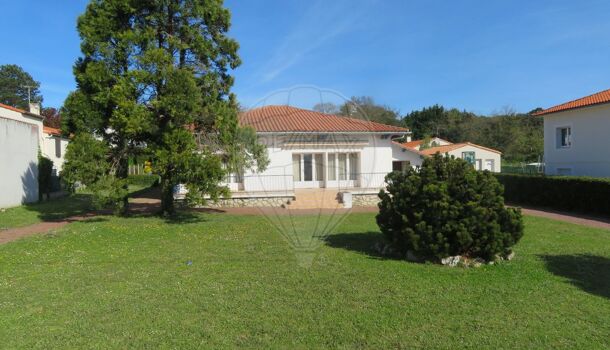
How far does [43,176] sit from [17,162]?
10.0 ft

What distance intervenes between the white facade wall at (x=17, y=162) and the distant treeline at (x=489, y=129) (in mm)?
35140

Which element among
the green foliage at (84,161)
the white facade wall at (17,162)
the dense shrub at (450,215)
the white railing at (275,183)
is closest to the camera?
the dense shrub at (450,215)

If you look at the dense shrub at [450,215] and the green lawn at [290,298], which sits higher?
the dense shrub at [450,215]

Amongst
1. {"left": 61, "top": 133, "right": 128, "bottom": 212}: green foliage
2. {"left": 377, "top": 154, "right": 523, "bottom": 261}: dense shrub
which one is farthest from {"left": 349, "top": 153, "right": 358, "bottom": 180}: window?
{"left": 377, "top": 154, "right": 523, "bottom": 261}: dense shrub

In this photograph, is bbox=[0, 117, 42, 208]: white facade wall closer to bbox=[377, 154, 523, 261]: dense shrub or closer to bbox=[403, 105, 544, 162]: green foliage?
bbox=[377, 154, 523, 261]: dense shrub

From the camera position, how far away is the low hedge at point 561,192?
17594mm

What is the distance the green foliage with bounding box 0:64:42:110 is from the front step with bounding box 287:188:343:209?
79.1 meters

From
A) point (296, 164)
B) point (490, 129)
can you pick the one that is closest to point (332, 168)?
point (296, 164)

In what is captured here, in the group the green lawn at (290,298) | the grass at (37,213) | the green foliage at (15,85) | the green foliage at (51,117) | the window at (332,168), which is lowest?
the green lawn at (290,298)

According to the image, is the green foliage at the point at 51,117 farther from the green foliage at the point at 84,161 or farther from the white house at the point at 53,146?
the green foliage at the point at 84,161

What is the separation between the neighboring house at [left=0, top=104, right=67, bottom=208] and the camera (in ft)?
61.8

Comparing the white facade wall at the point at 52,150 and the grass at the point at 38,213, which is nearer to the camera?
the grass at the point at 38,213

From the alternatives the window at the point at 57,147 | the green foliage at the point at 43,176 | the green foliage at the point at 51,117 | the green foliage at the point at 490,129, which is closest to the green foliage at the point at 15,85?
the green foliage at the point at 51,117

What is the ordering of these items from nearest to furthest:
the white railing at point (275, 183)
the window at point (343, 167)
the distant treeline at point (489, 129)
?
the white railing at point (275, 183) < the window at point (343, 167) < the distant treeline at point (489, 129)
